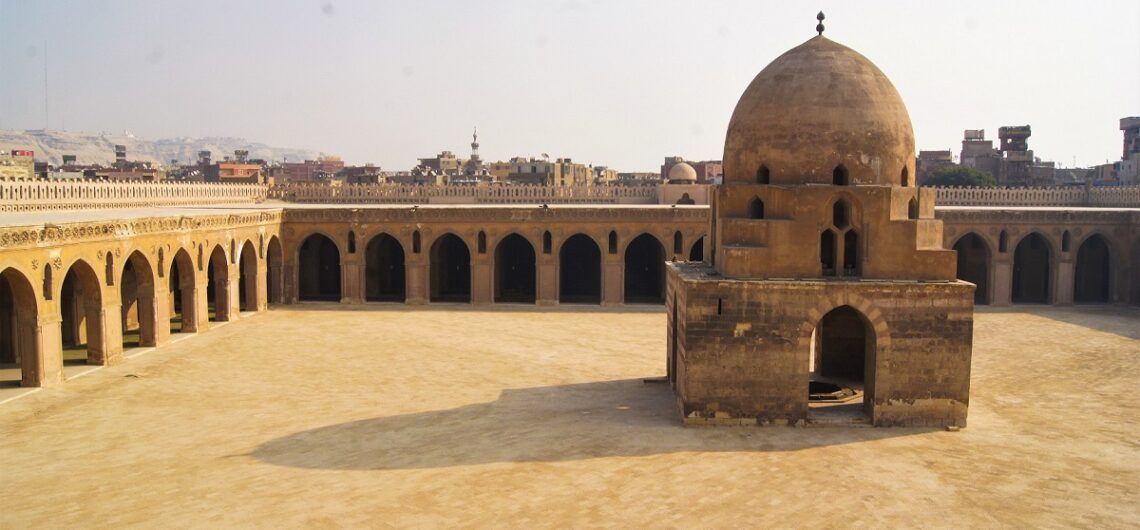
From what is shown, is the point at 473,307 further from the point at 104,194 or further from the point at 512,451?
the point at 512,451

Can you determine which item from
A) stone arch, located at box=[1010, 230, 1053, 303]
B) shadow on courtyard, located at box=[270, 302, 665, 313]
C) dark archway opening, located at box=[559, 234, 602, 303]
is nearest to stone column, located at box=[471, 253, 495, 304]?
shadow on courtyard, located at box=[270, 302, 665, 313]

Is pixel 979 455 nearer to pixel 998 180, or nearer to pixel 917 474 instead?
pixel 917 474

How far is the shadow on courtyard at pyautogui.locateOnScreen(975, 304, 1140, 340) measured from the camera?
2352 centimetres

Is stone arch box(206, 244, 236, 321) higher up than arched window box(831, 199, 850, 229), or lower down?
lower down

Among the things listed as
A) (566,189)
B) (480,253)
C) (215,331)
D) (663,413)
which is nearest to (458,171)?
(566,189)

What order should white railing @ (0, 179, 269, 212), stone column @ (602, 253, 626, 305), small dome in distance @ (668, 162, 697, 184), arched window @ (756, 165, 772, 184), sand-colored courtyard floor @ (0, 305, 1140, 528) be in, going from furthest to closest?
1. small dome in distance @ (668, 162, 697, 184)
2. stone column @ (602, 253, 626, 305)
3. white railing @ (0, 179, 269, 212)
4. arched window @ (756, 165, 772, 184)
5. sand-colored courtyard floor @ (0, 305, 1140, 528)

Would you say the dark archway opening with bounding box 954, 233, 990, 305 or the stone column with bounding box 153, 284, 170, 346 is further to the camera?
the dark archway opening with bounding box 954, 233, 990, 305

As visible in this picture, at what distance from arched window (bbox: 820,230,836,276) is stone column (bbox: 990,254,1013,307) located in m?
16.2

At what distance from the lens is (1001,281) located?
92.2 ft

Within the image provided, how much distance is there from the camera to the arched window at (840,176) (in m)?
14.2

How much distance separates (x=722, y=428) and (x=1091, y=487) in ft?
15.5

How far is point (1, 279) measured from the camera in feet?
62.4

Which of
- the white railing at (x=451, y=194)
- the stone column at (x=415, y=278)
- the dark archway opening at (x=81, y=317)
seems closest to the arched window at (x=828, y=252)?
the dark archway opening at (x=81, y=317)

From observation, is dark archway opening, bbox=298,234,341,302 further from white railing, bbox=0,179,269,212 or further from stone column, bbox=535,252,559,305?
stone column, bbox=535,252,559,305
